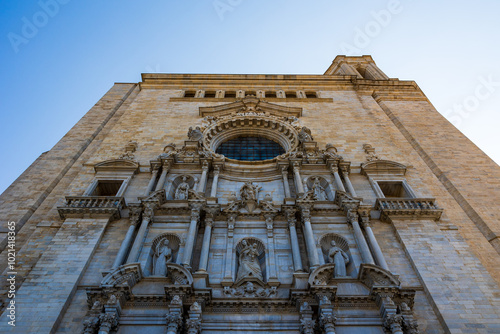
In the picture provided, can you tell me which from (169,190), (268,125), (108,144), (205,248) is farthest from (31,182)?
(268,125)

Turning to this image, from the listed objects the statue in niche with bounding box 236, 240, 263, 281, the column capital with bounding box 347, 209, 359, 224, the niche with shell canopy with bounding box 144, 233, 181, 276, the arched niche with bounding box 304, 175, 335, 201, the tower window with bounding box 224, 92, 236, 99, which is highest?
the tower window with bounding box 224, 92, 236, 99

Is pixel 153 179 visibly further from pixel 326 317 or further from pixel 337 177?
pixel 326 317

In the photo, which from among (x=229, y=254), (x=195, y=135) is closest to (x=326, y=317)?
(x=229, y=254)

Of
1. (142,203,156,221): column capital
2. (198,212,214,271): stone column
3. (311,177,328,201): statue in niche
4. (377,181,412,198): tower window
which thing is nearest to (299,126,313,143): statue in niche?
(311,177,328,201): statue in niche

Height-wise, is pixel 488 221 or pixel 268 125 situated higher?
pixel 268 125

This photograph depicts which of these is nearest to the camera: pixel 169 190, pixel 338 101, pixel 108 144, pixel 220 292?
pixel 220 292

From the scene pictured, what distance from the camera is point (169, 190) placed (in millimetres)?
14703

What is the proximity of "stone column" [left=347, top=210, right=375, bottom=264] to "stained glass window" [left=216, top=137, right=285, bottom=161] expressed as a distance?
6246mm

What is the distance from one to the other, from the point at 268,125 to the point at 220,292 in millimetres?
11083

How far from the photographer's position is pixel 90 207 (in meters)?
13.4

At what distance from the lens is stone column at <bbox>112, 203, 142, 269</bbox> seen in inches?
439

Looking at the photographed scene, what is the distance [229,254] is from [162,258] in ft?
6.54

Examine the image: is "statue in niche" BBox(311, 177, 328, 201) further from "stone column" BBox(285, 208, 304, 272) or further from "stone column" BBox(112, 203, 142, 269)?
"stone column" BBox(112, 203, 142, 269)

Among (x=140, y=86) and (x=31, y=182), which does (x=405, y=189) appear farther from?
(x=140, y=86)
